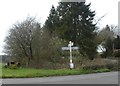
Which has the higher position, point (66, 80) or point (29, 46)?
point (29, 46)

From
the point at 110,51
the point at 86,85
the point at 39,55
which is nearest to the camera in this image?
the point at 86,85

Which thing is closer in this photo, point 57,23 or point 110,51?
point 57,23

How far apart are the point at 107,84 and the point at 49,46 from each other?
21.4 metres

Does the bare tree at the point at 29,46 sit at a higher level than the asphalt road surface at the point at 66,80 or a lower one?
higher

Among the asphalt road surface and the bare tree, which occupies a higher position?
the bare tree

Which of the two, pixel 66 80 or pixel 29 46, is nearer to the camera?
pixel 66 80

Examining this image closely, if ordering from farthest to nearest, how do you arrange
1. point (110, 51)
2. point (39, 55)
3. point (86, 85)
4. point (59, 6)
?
point (110, 51)
point (59, 6)
point (39, 55)
point (86, 85)

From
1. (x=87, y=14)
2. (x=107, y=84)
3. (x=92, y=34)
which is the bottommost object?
(x=107, y=84)

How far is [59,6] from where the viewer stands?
47938mm

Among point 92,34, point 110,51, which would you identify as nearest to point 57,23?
point 92,34

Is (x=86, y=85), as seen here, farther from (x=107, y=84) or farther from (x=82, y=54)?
(x=82, y=54)

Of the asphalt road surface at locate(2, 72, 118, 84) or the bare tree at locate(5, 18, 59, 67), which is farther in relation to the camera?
the bare tree at locate(5, 18, 59, 67)

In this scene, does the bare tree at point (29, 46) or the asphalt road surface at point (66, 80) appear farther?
the bare tree at point (29, 46)

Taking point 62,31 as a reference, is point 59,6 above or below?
above
